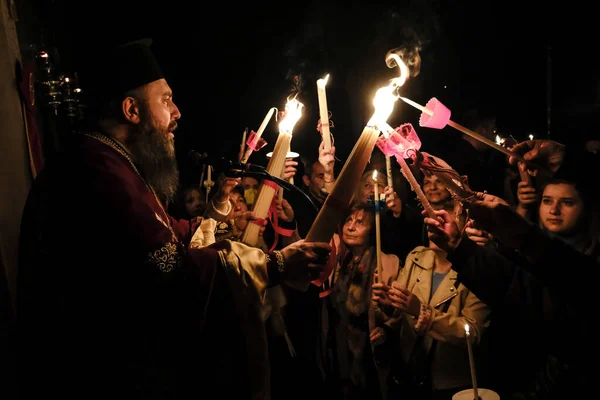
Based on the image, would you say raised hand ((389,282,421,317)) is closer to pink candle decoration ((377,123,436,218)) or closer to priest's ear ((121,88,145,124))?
pink candle decoration ((377,123,436,218))

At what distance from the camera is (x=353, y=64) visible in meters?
7.79

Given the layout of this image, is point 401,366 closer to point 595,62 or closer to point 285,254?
point 285,254

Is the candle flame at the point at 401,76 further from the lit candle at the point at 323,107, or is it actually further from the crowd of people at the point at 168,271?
the lit candle at the point at 323,107

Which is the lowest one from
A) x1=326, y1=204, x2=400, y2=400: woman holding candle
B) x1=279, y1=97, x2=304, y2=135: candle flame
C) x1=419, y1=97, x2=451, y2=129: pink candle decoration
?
x1=326, y1=204, x2=400, y2=400: woman holding candle

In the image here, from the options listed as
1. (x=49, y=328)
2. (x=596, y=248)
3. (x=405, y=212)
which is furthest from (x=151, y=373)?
(x=405, y=212)

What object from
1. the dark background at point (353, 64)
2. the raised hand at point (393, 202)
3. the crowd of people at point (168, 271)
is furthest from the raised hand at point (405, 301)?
the dark background at point (353, 64)

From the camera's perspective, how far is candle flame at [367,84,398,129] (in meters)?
2.29

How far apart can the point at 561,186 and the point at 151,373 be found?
277 cm

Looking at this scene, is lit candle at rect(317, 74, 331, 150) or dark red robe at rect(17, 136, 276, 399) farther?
lit candle at rect(317, 74, 331, 150)

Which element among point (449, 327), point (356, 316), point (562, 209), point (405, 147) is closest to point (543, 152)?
point (562, 209)

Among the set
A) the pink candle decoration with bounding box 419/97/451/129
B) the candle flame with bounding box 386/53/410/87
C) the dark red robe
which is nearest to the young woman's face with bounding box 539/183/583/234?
the pink candle decoration with bounding box 419/97/451/129

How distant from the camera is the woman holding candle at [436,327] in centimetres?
338

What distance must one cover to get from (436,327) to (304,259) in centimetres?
155

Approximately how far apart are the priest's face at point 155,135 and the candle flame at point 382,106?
3.81 feet
